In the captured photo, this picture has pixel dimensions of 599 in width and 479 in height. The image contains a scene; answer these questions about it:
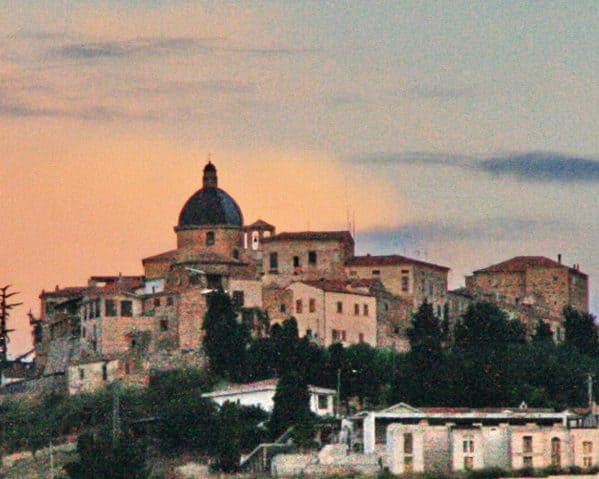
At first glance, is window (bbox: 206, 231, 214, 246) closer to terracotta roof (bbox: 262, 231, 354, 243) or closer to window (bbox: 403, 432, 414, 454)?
terracotta roof (bbox: 262, 231, 354, 243)

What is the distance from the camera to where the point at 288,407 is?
297 ft

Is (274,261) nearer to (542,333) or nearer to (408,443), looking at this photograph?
(542,333)

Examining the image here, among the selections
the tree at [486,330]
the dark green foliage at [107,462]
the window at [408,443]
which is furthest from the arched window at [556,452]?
the tree at [486,330]

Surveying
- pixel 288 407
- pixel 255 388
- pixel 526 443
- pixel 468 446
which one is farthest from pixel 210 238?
pixel 526 443

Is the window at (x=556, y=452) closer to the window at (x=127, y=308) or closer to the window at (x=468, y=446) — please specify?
the window at (x=468, y=446)

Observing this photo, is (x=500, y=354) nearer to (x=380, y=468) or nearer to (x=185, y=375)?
(x=185, y=375)

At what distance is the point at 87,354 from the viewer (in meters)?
101

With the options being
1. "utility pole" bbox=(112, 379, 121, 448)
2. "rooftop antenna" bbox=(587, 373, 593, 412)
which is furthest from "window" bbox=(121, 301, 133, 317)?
"rooftop antenna" bbox=(587, 373, 593, 412)

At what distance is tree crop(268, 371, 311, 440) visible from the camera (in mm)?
90000

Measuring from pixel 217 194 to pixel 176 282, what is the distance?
5323 mm

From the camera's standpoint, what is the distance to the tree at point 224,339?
3915 inches

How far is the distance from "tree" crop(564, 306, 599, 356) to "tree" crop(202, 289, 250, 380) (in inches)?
638

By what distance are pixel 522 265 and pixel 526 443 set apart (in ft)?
123

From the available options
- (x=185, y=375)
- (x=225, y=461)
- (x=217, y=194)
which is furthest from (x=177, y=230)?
(x=225, y=461)
